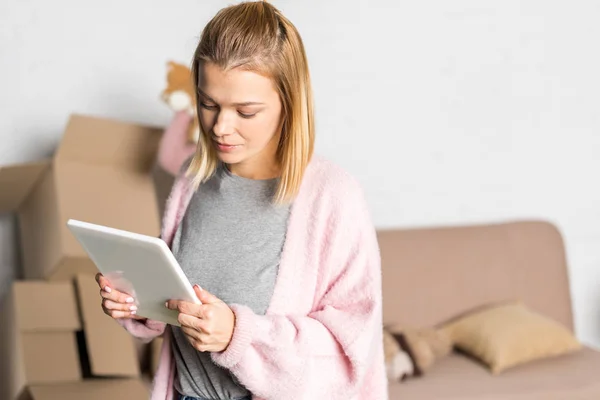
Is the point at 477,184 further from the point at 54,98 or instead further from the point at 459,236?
the point at 54,98

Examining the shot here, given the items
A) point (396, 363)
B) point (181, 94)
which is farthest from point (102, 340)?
point (396, 363)

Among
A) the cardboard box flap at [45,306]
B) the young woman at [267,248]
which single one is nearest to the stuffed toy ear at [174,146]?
the cardboard box flap at [45,306]

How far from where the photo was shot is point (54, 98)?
282 cm

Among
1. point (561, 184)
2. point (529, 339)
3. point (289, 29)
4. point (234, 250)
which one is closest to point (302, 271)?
point (234, 250)

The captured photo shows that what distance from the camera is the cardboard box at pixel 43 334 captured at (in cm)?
238

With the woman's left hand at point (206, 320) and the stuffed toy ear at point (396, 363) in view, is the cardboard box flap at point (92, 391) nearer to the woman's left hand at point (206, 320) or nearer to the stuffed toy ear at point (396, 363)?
the stuffed toy ear at point (396, 363)

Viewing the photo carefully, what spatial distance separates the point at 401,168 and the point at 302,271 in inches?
71.5

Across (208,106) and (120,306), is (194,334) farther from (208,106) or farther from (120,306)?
(208,106)

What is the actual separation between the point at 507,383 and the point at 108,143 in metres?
1.36

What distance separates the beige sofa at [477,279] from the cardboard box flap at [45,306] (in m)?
1.03

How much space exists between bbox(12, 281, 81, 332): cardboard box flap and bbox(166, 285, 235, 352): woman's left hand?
1220 millimetres

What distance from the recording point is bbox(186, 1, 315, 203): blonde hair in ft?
4.48

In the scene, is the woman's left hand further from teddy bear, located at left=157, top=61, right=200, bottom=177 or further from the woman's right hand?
teddy bear, located at left=157, top=61, right=200, bottom=177

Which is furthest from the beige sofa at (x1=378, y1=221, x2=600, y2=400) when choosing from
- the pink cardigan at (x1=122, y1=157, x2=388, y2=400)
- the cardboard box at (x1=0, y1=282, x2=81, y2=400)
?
the pink cardigan at (x1=122, y1=157, x2=388, y2=400)
